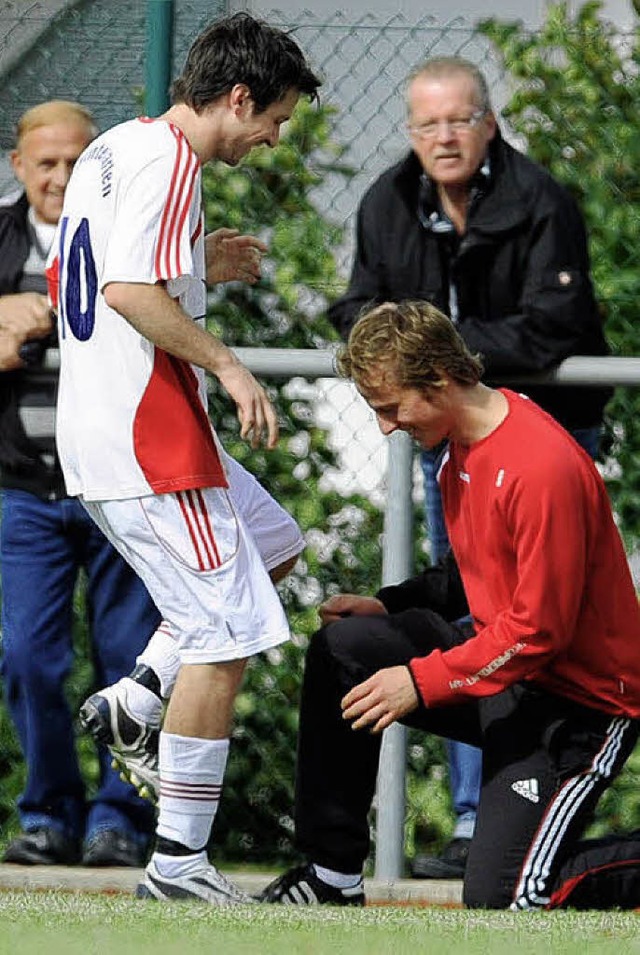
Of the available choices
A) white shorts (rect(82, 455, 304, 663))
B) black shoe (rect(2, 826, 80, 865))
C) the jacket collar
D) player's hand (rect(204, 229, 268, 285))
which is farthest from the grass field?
the jacket collar

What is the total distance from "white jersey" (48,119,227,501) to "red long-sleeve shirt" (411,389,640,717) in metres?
0.64

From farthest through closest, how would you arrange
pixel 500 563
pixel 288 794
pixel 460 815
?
pixel 288 794 → pixel 460 815 → pixel 500 563

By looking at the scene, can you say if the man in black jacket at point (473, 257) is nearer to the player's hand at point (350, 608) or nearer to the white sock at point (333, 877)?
the player's hand at point (350, 608)

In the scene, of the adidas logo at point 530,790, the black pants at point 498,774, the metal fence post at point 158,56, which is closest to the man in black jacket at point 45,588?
the metal fence post at point 158,56

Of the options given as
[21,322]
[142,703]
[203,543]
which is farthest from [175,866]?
[21,322]

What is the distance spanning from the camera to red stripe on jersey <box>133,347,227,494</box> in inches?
200

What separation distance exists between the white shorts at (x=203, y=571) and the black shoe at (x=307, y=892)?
1.82ft

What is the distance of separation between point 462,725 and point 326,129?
2.30m

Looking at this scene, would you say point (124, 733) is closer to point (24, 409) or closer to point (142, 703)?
point (142, 703)

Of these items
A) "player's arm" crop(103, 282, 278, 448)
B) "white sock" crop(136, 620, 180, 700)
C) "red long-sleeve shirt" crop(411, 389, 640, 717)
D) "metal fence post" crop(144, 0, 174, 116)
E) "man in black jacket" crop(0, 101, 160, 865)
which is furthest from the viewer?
Answer: "metal fence post" crop(144, 0, 174, 116)

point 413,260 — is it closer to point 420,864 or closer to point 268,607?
point 268,607

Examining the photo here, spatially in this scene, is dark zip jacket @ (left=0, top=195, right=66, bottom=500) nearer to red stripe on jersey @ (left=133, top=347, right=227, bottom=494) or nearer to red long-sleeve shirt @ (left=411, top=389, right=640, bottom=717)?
red stripe on jersey @ (left=133, top=347, right=227, bottom=494)

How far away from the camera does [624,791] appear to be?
6.20m

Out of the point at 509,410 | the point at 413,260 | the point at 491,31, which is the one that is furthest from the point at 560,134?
the point at 509,410
